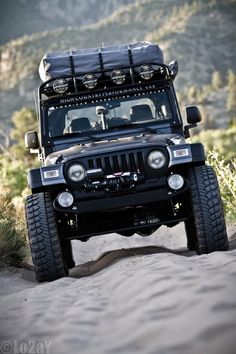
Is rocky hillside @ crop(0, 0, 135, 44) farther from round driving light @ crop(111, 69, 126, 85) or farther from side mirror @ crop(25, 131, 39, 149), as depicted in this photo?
side mirror @ crop(25, 131, 39, 149)

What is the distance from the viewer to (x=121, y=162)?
19.2 feet

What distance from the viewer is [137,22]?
267ft

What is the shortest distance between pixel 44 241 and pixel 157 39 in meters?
68.0

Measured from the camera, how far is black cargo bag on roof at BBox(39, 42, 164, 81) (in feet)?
24.3

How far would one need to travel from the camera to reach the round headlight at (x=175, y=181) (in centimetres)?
588

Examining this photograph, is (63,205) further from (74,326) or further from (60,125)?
(74,326)

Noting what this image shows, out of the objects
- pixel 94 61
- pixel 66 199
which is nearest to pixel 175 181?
pixel 66 199

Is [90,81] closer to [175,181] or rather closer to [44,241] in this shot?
[175,181]

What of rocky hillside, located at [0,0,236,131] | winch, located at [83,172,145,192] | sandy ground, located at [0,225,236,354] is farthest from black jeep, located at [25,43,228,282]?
rocky hillside, located at [0,0,236,131]

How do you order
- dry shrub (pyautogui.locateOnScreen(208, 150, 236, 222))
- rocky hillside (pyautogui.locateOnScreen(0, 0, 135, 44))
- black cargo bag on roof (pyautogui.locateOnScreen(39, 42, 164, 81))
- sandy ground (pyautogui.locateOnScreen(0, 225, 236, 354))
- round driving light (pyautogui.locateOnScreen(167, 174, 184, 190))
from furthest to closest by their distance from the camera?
rocky hillside (pyautogui.locateOnScreen(0, 0, 135, 44))
dry shrub (pyautogui.locateOnScreen(208, 150, 236, 222))
black cargo bag on roof (pyautogui.locateOnScreen(39, 42, 164, 81))
round driving light (pyautogui.locateOnScreen(167, 174, 184, 190))
sandy ground (pyautogui.locateOnScreen(0, 225, 236, 354))

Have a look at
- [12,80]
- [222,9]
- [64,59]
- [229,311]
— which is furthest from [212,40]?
[229,311]

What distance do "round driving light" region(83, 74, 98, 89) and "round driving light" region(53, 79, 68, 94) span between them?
0.72 ft

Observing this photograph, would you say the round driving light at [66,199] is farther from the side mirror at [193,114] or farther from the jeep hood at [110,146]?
the side mirror at [193,114]

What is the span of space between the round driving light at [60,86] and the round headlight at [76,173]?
5.01ft
